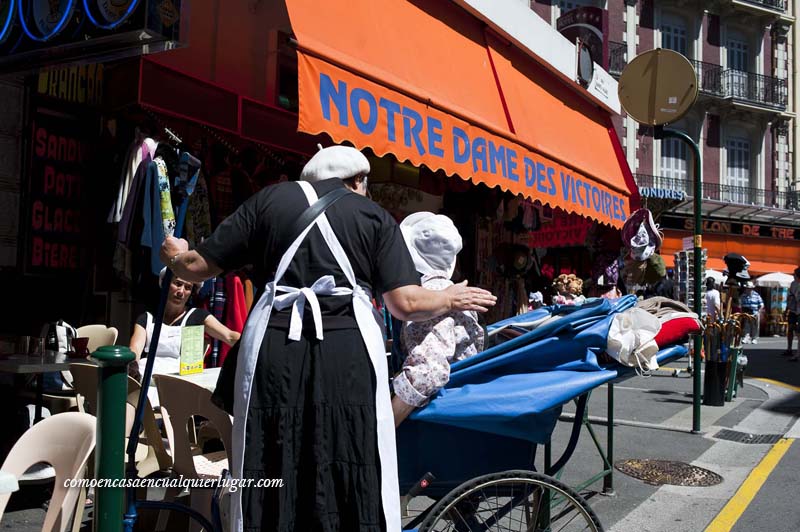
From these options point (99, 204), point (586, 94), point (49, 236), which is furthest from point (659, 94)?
point (49, 236)

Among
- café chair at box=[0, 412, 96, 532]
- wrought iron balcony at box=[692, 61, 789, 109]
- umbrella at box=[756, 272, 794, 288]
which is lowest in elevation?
café chair at box=[0, 412, 96, 532]

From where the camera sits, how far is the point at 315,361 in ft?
7.64

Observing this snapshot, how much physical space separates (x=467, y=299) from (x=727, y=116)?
3051 centimetres

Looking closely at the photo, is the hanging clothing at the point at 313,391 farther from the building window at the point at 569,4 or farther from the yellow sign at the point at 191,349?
the building window at the point at 569,4

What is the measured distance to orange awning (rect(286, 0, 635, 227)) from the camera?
4.49 meters

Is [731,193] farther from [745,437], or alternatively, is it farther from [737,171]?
[745,437]

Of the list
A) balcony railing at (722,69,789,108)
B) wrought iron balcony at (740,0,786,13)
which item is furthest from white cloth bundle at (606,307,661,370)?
wrought iron balcony at (740,0,786,13)

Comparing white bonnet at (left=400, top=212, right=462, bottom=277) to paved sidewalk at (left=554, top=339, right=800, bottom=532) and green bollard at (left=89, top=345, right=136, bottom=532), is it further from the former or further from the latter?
paved sidewalk at (left=554, top=339, right=800, bottom=532)

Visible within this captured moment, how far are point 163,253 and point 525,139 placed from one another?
512cm

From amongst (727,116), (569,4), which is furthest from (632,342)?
(727,116)

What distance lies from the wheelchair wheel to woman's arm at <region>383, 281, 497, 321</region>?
0.75 metres

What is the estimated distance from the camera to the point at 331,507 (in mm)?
2322

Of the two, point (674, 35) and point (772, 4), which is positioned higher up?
point (772, 4)

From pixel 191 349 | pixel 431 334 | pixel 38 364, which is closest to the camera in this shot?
pixel 431 334
